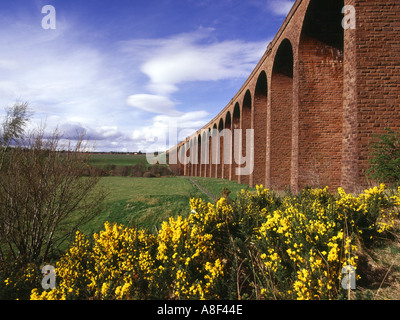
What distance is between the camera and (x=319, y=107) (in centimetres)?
791

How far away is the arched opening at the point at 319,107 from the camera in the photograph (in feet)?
25.9

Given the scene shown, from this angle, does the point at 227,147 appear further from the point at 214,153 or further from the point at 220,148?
the point at 214,153

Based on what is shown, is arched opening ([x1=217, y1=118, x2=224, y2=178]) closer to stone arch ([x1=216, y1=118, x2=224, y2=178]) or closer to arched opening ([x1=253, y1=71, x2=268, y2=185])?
stone arch ([x1=216, y1=118, x2=224, y2=178])

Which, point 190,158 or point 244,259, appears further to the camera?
point 190,158

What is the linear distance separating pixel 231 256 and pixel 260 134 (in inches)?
474

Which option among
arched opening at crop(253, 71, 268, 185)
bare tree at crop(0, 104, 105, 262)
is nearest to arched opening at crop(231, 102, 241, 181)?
arched opening at crop(253, 71, 268, 185)

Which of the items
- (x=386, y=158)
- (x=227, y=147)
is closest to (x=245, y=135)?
(x=227, y=147)

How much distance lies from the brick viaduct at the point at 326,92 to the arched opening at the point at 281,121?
0.15ft

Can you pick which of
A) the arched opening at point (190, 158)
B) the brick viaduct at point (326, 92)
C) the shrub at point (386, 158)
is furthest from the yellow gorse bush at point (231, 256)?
the arched opening at point (190, 158)

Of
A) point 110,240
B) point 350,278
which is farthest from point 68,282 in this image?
point 350,278

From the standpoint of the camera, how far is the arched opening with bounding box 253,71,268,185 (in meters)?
14.1

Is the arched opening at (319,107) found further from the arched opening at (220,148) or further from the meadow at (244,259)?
the arched opening at (220,148)

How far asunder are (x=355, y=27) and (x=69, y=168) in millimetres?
7193
